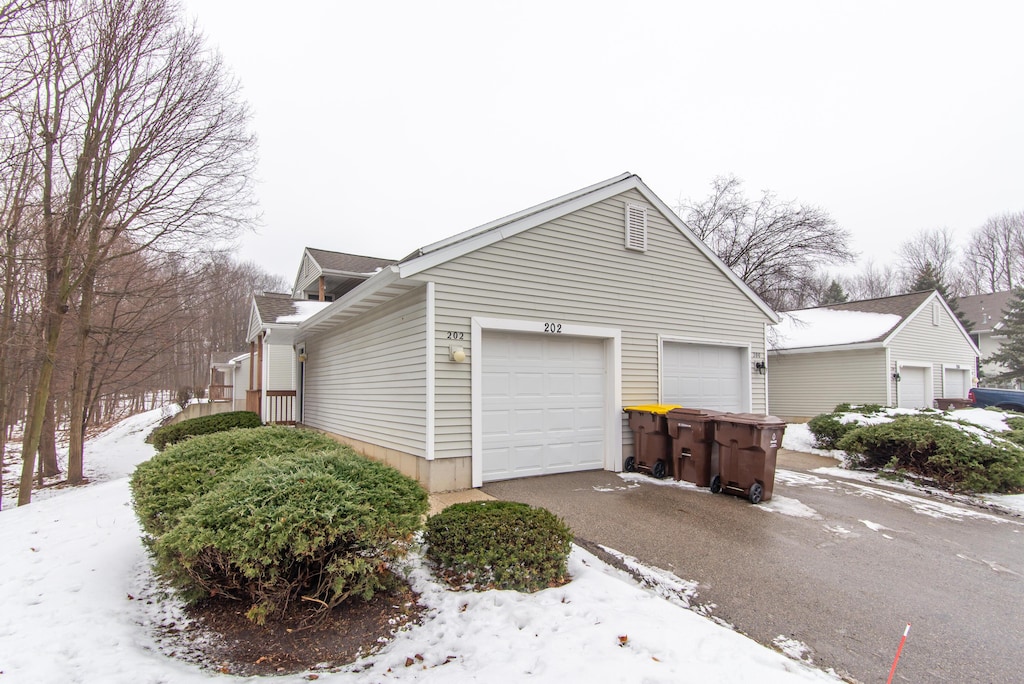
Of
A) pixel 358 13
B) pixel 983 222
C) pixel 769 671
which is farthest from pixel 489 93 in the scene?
pixel 983 222

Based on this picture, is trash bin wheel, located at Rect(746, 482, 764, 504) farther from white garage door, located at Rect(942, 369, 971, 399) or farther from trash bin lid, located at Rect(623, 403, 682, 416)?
white garage door, located at Rect(942, 369, 971, 399)

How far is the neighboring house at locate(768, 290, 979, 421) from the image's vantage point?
1462cm

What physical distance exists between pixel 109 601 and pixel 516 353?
495 centimetres

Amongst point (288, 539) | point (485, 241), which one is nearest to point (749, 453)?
point (485, 241)

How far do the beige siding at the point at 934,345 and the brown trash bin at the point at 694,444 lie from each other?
11.4 m

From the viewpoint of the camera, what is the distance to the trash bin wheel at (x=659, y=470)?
23.8ft

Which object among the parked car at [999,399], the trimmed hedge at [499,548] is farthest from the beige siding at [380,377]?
the parked car at [999,399]

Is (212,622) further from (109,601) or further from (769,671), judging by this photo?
(769,671)

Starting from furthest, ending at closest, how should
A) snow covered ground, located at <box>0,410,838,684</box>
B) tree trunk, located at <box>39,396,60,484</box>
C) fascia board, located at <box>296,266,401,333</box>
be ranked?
1. tree trunk, located at <box>39,396,60,484</box>
2. fascia board, located at <box>296,266,401,333</box>
3. snow covered ground, located at <box>0,410,838,684</box>

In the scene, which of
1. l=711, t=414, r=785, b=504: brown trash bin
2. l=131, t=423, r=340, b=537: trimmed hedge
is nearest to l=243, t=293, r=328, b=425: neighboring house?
l=131, t=423, r=340, b=537: trimmed hedge

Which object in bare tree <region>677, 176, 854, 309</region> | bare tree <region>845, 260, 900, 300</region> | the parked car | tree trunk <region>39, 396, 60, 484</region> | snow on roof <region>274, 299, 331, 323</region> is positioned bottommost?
tree trunk <region>39, 396, 60, 484</region>

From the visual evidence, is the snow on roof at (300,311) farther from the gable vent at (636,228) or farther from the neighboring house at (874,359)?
the neighboring house at (874,359)

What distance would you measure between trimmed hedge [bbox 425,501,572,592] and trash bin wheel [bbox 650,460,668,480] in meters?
3.86

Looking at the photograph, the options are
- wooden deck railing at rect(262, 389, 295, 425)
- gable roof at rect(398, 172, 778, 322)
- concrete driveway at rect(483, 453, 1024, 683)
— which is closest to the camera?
concrete driveway at rect(483, 453, 1024, 683)
